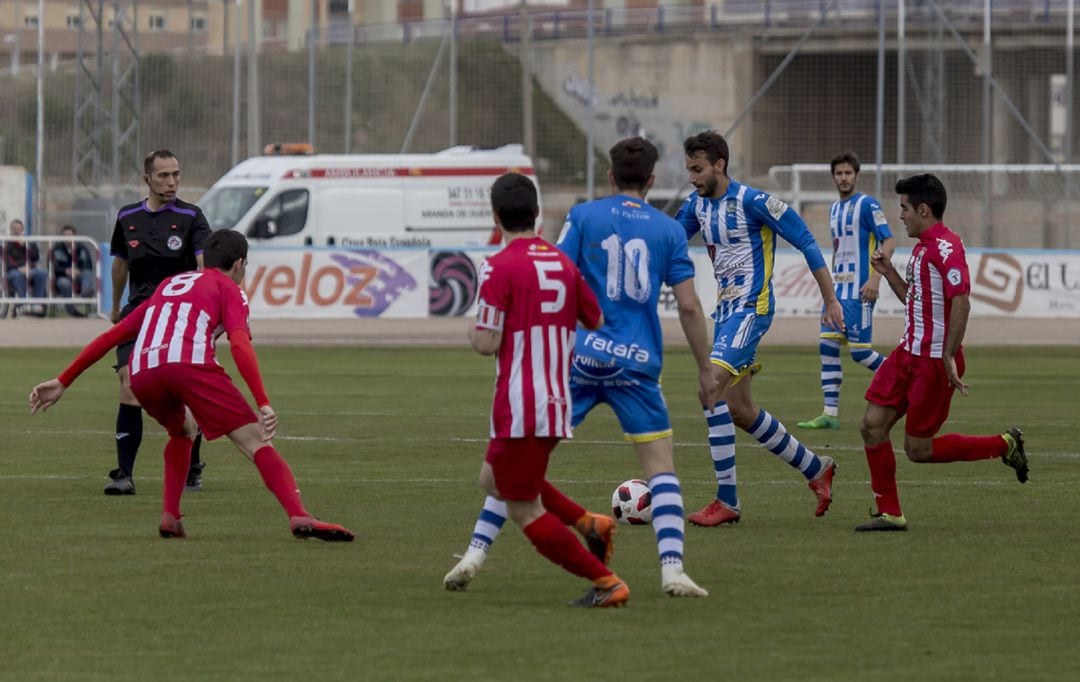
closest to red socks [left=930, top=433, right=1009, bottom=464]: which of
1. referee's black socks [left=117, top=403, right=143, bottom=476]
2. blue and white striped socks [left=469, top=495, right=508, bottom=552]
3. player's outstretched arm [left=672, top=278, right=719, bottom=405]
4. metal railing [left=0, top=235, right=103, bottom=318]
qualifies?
player's outstretched arm [left=672, top=278, right=719, bottom=405]

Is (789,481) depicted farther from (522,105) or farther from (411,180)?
(522,105)

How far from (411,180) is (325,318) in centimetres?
481

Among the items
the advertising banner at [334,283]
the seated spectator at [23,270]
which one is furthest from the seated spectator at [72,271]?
the advertising banner at [334,283]

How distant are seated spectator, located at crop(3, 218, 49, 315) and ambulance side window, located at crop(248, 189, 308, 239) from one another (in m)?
3.88

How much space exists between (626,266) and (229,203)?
2583cm

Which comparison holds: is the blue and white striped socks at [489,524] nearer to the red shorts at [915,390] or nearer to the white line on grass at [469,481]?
the red shorts at [915,390]

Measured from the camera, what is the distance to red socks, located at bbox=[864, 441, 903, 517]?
9.59 metres

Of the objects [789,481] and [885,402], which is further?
[789,481]

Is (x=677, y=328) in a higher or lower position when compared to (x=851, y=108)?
lower

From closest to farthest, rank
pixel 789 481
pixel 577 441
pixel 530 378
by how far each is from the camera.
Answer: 1. pixel 530 378
2. pixel 789 481
3. pixel 577 441

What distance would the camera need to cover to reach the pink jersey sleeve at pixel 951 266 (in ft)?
31.2

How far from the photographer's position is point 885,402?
9.62 m

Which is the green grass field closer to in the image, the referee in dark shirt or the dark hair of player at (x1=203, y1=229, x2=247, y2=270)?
the referee in dark shirt

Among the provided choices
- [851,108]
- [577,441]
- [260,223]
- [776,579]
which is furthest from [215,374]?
[851,108]
